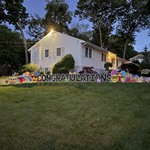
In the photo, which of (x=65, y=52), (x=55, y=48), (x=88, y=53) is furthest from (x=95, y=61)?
(x=55, y=48)

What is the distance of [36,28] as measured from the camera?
123 ft

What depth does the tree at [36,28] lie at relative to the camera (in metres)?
36.5

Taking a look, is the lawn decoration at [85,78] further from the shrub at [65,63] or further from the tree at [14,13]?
the tree at [14,13]

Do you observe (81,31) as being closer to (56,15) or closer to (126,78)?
(56,15)

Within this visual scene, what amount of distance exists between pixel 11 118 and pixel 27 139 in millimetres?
1451

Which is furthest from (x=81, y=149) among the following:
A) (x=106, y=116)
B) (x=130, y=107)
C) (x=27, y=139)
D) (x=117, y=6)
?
(x=117, y=6)

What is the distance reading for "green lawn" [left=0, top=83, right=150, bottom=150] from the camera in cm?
403

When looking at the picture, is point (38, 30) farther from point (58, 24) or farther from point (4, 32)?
point (4, 32)

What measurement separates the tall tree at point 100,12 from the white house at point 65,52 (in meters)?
10.1

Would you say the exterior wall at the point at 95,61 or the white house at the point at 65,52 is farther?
the exterior wall at the point at 95,61

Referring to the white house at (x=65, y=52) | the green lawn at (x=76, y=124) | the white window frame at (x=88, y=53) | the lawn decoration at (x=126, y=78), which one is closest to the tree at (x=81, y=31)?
the white house at (x=65, y=52)

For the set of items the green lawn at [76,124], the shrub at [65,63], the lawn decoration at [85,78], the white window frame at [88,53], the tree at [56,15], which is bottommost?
the green lawn at [76,124]

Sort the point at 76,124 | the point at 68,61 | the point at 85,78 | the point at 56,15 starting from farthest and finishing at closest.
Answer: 1. the point at 56,15
2. the point at 68,61
3. the point at 85,78
4. the point at 76,124

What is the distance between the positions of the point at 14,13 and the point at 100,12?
45.1ft
